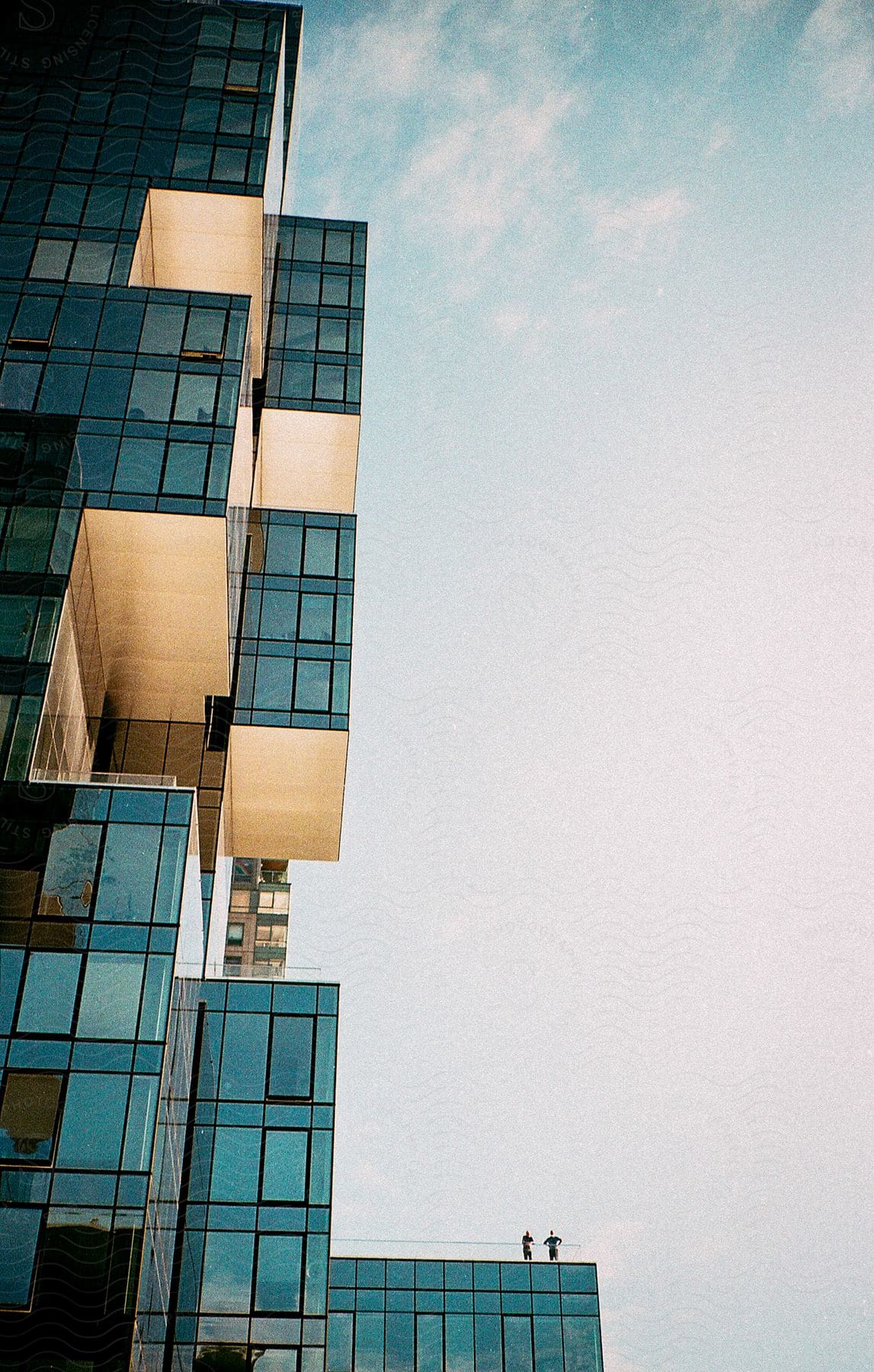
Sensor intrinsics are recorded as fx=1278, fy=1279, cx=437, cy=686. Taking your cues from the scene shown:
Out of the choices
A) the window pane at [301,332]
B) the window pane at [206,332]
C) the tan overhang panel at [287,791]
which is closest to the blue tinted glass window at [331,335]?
the window pane at [301,332]

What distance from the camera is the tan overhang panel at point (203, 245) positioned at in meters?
42.1

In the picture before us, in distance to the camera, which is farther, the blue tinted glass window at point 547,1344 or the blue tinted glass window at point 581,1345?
the blue tinted glass window at point 581,1345

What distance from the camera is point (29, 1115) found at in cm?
2477

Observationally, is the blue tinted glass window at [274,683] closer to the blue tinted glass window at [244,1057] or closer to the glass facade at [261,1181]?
the glass facade at [261,1181]

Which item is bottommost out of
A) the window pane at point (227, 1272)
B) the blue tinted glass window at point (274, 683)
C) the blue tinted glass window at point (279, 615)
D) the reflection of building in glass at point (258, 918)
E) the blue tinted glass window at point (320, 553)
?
the window pane at point (227, 1272)

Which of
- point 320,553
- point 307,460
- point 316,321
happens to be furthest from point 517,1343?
point 316,321

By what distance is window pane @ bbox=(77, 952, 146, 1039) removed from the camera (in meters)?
26.1

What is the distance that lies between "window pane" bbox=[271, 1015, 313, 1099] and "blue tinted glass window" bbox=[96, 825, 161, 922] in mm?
9246

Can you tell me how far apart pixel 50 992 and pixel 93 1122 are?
278 cm

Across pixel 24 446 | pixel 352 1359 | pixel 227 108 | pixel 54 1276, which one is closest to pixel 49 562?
pixel 24 446

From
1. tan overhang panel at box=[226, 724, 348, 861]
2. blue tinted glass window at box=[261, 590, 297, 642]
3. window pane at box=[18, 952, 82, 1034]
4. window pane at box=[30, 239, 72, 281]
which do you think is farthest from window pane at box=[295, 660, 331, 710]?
window pane at box=[18, 952, 82, 1034]

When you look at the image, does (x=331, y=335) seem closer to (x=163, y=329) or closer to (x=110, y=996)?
(x=163, y=329)

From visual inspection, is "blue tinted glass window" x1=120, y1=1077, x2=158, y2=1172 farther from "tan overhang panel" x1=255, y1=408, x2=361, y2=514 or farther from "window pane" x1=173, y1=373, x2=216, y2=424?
"tan overhang panel" x1=255, y1=408, x2=361, y2=514

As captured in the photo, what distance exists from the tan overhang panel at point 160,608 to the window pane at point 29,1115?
45.1ft
